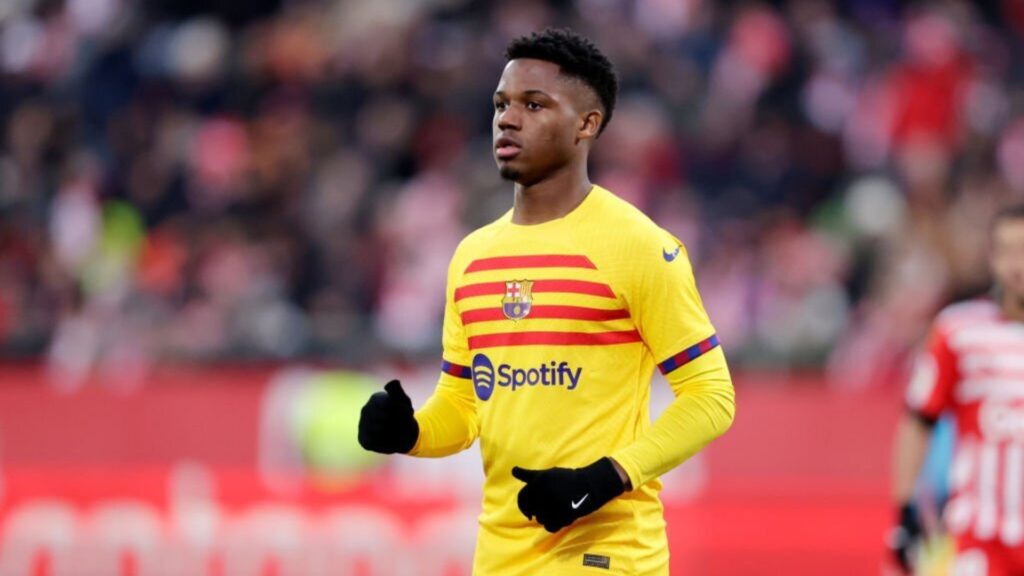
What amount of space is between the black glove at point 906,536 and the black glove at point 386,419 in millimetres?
2817

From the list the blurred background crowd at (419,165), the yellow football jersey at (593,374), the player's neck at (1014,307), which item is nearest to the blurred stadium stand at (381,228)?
the blurred background crowd at (419,165)

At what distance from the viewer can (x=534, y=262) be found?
4.90 m

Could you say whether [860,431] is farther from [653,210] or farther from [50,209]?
[50,209]

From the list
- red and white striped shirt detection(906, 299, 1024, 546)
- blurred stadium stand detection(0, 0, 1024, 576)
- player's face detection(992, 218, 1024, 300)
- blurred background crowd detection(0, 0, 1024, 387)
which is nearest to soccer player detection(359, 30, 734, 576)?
player's face detection(992, 218, 1024, 300)

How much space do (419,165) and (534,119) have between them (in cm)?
1056

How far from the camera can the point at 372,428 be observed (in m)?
4.97

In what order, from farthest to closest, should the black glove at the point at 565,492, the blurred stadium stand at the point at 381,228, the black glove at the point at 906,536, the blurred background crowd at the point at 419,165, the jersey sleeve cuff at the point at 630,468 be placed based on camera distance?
the blurred background crowd at the point at 419,165 → the blurred stadium stand at the point at 381,228 → the black glove at the point at 906,536 → the jersey sleeve cuff at the point at 630,468 → the black glove at the point at 565,492

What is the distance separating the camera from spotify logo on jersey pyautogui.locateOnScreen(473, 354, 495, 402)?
16.2 ft

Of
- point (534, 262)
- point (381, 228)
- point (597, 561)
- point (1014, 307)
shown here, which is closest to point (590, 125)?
point (534, 262)

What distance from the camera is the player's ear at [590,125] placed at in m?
4.96

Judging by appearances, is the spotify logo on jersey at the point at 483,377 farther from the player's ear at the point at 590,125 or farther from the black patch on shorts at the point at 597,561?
the player's ear at the point at 590,125

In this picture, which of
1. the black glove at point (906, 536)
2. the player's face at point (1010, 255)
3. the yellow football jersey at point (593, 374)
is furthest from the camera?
the black glove at point (906, 536)

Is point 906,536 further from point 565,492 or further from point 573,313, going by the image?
point 565,492

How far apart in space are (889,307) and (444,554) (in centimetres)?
445
